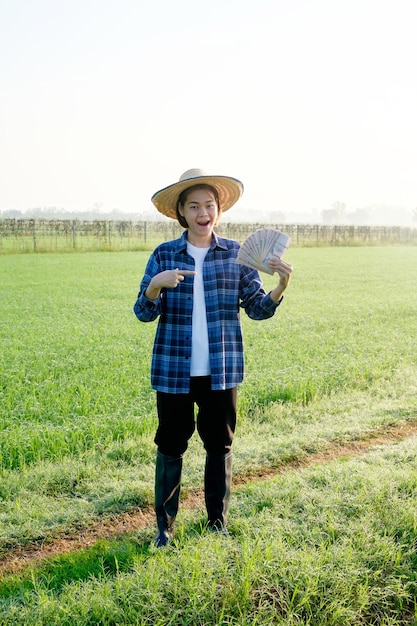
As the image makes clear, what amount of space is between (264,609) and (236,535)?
0.65 meters

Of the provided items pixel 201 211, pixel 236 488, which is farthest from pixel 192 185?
pixel 236 488

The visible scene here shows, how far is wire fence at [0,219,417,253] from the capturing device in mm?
32781

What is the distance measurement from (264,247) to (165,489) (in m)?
1.50

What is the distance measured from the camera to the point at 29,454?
454cm

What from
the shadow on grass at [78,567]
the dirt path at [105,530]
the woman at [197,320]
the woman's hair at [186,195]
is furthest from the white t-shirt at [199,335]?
the dirt path at [105,530]

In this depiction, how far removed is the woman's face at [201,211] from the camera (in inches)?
122

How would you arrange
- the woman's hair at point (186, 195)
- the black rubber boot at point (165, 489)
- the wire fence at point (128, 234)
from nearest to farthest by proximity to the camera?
the woman's hair at point (186, 195) → the black rubber boot at point (165, 489) → the wire fence at point (128, 234)

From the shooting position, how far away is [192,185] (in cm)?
311

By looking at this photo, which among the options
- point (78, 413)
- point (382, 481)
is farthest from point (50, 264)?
point (382, 481)

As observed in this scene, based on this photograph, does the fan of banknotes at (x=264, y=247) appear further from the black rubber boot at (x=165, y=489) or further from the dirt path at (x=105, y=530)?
the dirt path at (x=105, y=530)

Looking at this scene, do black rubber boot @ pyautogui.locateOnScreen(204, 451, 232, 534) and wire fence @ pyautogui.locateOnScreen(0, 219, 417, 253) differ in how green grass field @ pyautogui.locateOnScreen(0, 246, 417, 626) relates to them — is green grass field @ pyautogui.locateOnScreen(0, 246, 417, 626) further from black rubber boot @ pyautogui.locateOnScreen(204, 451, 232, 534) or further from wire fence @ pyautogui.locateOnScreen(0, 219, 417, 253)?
wire fence @ pyautogui.locateOnScreen(0, 219, 417, 253)

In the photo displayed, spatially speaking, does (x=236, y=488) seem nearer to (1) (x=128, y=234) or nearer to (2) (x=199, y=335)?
(2) (x=199, y=335)

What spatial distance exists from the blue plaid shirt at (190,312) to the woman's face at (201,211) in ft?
0.33

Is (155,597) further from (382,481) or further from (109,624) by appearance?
(382,481)
